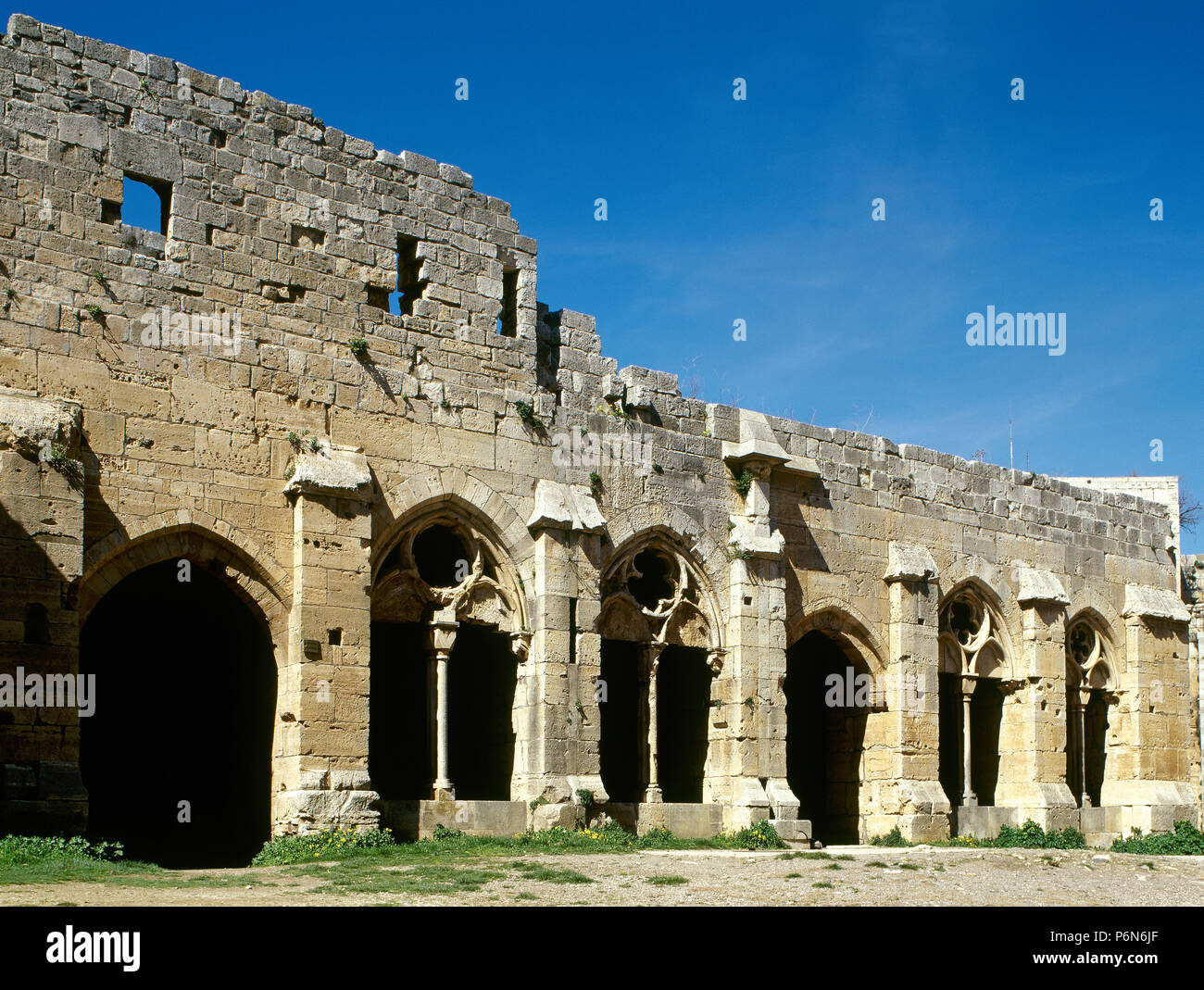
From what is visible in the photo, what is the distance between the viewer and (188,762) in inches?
704

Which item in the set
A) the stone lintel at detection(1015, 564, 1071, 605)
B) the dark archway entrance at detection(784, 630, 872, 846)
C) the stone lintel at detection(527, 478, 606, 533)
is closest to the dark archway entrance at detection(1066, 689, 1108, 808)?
the stone lintel at detection(1015, 564, 1071, 605)

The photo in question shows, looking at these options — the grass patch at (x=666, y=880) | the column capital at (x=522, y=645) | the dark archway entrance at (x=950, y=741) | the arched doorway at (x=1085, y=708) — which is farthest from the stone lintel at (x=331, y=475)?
the arched doorway at (x=1085, y=708)

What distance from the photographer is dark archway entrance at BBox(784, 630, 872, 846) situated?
19.6 meters

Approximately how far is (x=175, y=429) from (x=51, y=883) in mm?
4816

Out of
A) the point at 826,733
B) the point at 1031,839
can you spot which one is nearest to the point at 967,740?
the point at 1031,839

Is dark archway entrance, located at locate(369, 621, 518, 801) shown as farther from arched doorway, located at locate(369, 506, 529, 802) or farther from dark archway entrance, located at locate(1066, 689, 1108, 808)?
dark archway entrance, located at locate(1066, 689, 1108, 808)

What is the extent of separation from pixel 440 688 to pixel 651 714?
2.95 m

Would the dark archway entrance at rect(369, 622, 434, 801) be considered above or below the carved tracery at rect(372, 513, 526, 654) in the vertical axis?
below

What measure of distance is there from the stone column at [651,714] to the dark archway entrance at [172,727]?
14.6 ft

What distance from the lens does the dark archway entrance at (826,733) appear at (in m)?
19.6

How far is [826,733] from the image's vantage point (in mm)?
20359

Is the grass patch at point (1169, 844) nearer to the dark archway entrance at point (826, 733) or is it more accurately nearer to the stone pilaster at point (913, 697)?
the stone pilaster at point (913, 697)

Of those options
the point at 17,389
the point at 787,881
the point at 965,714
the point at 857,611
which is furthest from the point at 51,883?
the point at 965,714

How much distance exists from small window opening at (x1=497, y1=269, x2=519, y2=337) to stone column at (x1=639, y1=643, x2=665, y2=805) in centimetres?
406
